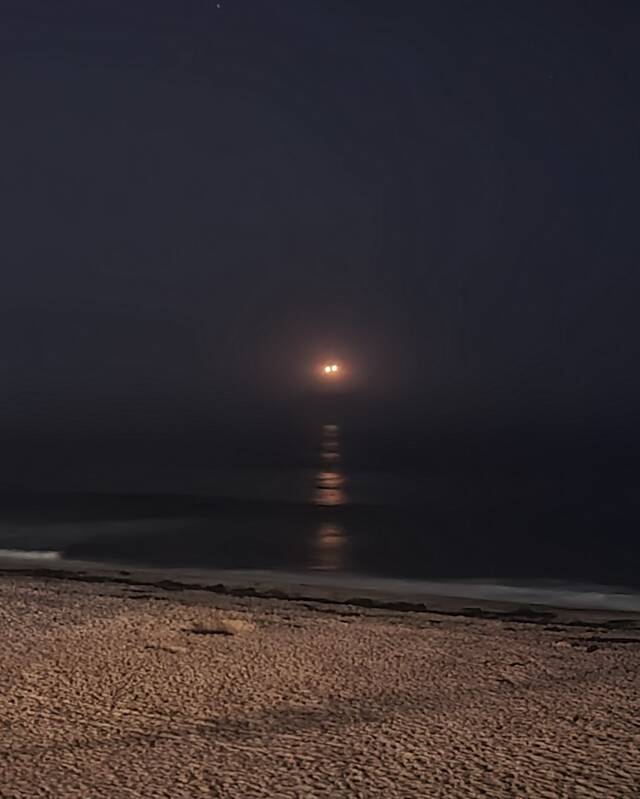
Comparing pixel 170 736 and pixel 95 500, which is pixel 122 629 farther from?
pixel 95 500

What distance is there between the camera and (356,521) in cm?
2562

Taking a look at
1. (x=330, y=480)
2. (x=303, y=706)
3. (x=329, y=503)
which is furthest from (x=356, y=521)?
(x=303, y=706)

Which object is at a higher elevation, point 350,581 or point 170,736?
point 350,581

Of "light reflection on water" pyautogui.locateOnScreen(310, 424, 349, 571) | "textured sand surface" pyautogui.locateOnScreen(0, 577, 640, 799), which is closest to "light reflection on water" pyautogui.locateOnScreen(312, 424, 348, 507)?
"light reflection on water" pyautogui.locateOnScreen(310, 424, 349, 571)

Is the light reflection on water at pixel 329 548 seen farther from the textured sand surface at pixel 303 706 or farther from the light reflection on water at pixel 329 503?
the textured sand surface at pixel 303 706

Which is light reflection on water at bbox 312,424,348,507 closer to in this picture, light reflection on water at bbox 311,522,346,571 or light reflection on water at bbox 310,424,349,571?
light reflection on water at bbox 310,424,349,571

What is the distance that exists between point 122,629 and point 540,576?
36.4 feet

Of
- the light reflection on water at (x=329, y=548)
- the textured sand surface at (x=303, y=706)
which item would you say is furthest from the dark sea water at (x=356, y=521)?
the textured sand surface at (x=303, y=706)

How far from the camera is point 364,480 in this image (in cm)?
3959

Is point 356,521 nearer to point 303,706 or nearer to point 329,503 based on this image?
point 329,503

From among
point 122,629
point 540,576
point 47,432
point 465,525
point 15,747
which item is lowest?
point 15,747

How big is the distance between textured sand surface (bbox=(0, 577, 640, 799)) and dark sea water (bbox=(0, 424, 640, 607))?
8565 mm

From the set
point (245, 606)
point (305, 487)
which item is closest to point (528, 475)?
point (305, 487)

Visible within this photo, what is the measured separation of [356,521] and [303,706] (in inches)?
768
